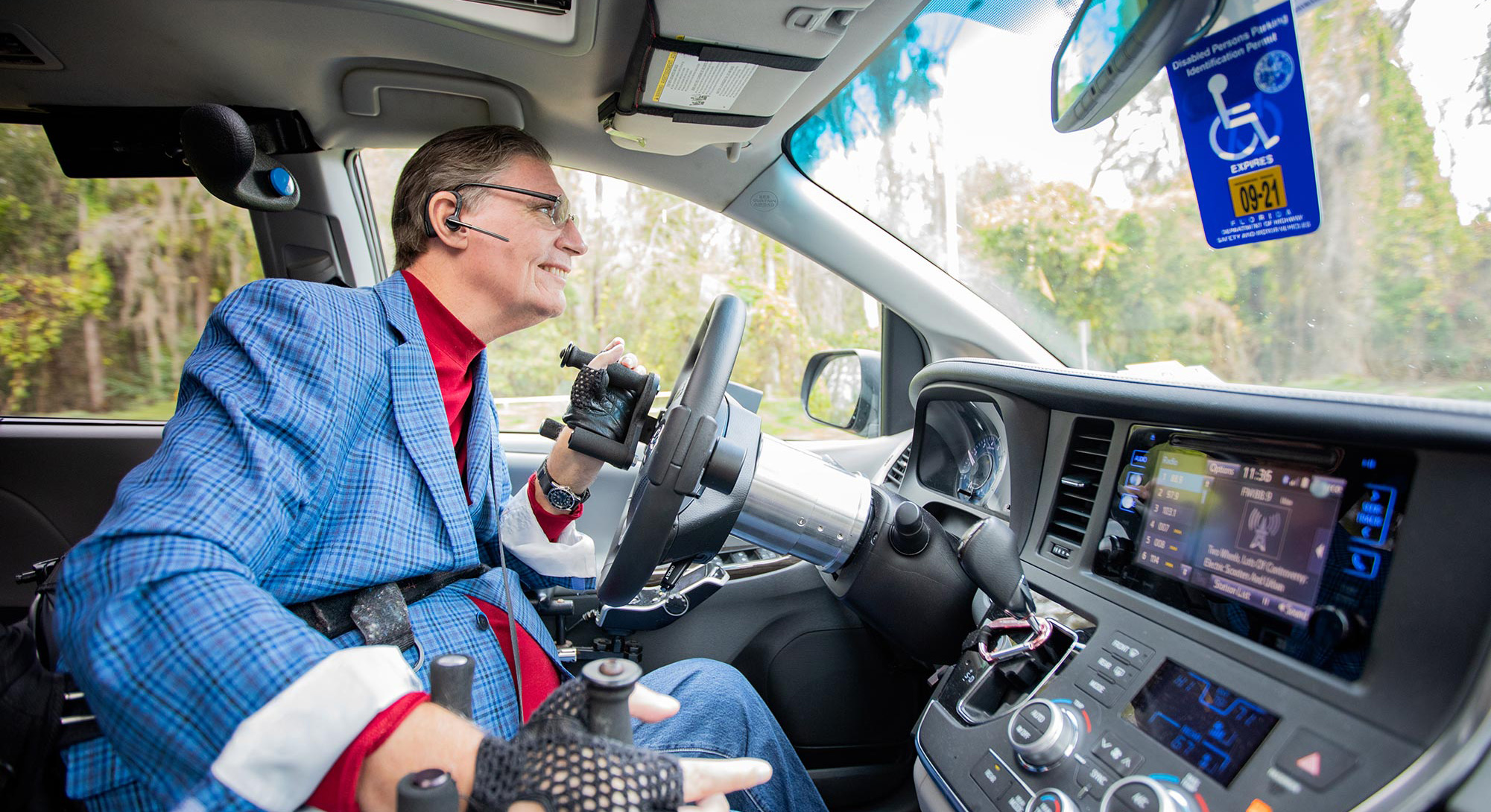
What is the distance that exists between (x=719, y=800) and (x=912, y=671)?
1265 millimetres

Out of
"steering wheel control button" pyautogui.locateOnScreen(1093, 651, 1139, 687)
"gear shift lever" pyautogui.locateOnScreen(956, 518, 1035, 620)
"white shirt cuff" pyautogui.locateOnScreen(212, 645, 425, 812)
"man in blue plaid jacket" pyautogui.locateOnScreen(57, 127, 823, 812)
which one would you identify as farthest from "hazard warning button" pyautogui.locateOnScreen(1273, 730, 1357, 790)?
"white shirt cuff" pyautogui.locateOnScreen(212, 645, 425, 812)

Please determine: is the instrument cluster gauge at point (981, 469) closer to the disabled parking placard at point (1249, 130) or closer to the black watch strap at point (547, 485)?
the disabled parking placard at point (1249, 130)

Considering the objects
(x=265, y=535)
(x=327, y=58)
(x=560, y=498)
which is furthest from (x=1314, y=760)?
(x=327, y=58)

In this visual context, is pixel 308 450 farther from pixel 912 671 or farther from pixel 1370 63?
pixel 1370 63

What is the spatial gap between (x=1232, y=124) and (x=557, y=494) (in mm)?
1447

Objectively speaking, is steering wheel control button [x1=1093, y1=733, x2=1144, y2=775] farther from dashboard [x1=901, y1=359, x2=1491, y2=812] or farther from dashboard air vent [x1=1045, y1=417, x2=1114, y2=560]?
dashboard air vent [x1=1045, y1=417, x2=1114, y2=560]

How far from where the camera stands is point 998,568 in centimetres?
136

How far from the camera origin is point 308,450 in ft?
3.90

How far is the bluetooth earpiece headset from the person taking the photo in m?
1.69

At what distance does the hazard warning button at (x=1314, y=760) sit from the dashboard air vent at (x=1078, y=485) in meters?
0.50

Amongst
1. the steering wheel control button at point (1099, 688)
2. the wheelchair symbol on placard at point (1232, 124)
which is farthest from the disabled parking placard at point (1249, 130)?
the steering wheel control button at point (1099, 688)

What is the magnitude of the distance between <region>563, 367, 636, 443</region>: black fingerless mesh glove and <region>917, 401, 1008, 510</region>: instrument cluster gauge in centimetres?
83

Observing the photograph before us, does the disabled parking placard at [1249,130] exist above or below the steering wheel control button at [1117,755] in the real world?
above

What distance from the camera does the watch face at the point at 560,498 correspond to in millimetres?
1761
